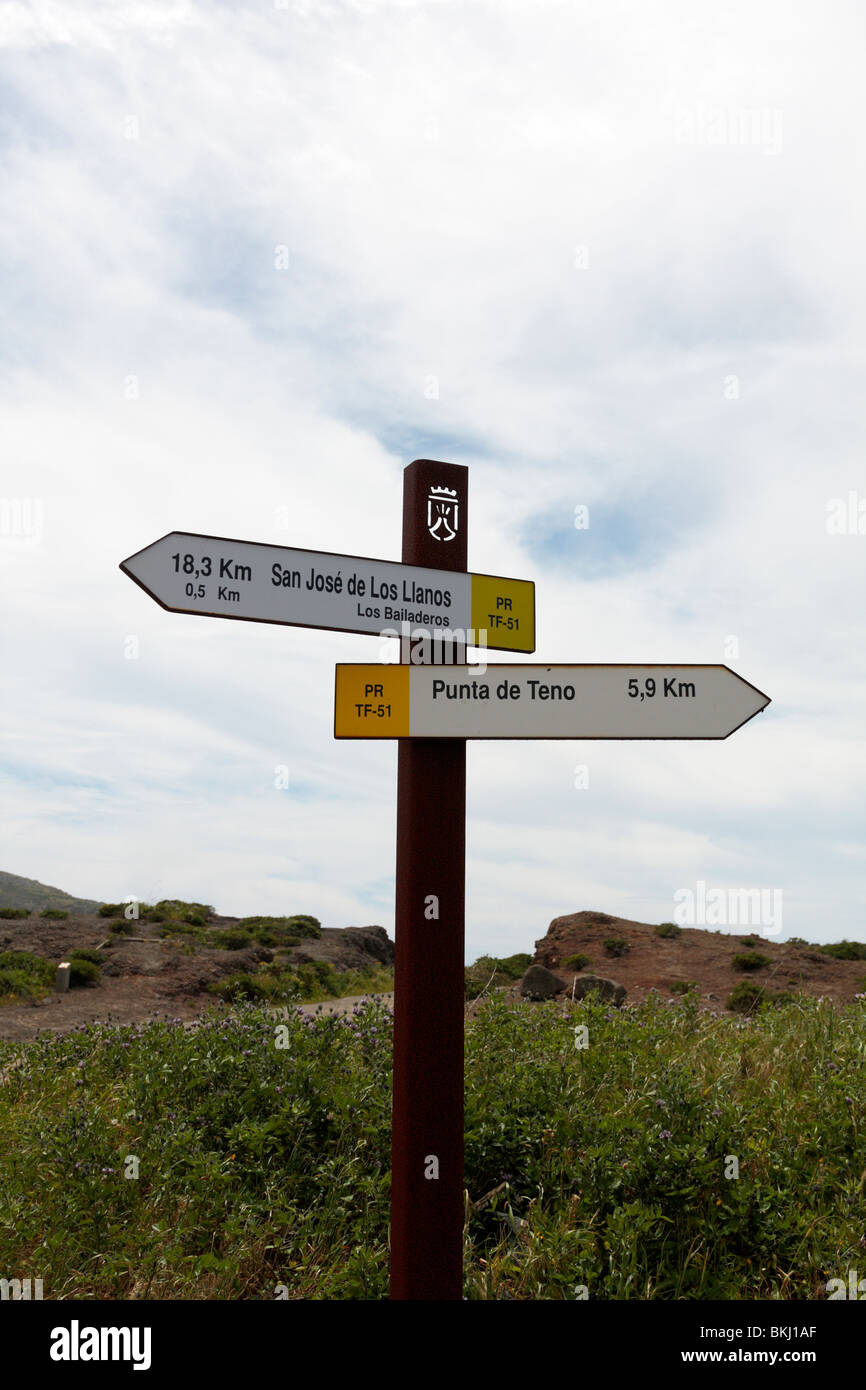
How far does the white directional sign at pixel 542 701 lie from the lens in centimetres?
370

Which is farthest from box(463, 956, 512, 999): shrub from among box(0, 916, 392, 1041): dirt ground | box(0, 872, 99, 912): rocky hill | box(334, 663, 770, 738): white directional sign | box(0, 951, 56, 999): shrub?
box(0, 872, 99, 912): rocky hill

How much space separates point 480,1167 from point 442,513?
3579 millimetres

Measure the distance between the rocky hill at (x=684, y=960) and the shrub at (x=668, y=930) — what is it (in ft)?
0.06

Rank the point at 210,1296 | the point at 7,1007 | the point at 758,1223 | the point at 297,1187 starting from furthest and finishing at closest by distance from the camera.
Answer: the point at 7,1007 < the point at 297,1187 < the point at 758,1223 < the point at 210,1296

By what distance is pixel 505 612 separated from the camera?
414 cm

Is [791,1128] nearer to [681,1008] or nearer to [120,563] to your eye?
[681,1008]

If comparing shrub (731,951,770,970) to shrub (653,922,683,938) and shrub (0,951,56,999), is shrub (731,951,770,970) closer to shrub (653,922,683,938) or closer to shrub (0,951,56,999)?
shrub (653,922,683,938)

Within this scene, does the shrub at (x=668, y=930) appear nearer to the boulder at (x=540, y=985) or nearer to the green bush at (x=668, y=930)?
the green bush at (x=668, y=930)

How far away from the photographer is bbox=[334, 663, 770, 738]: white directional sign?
3.70 meters

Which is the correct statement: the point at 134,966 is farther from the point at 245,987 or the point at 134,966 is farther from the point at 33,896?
the point at 33,896

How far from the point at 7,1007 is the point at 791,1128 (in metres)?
13.2

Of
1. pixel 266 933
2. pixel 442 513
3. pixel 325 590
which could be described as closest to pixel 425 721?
pixel 325 590

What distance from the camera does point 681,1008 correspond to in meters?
8.91
